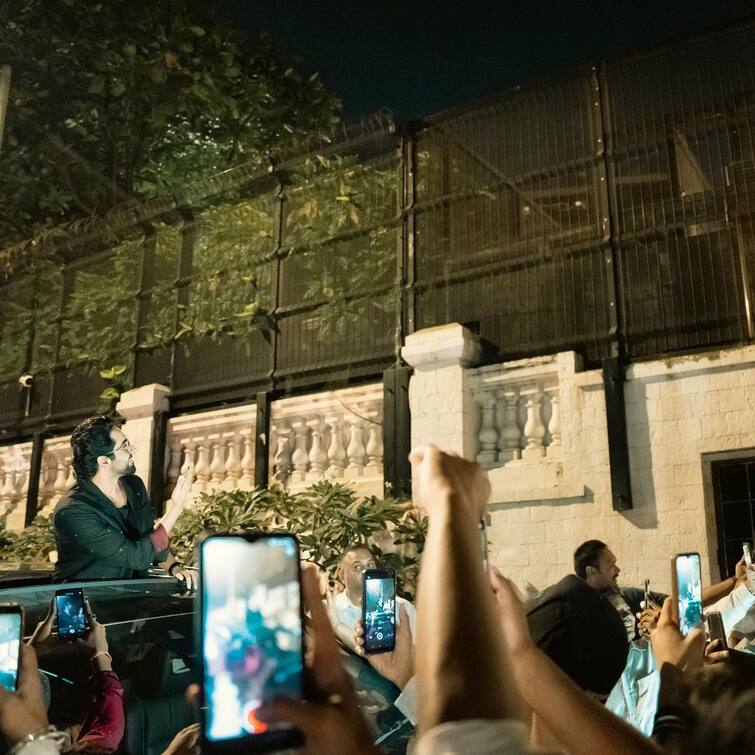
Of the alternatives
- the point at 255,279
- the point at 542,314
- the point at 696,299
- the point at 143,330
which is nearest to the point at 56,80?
the point at 255,279

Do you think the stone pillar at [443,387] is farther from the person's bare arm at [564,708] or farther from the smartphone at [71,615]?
the person's bare arm at [564,708]

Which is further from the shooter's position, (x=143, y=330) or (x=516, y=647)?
(x=143, y=330)

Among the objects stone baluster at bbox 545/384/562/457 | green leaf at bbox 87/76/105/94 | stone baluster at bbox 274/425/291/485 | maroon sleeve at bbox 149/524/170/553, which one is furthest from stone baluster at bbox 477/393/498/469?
green leaf at bbox 87/76/105/94

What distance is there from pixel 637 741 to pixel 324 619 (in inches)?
19.5

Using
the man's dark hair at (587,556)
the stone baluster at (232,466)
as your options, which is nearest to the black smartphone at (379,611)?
the man's dark hair at (587,556)

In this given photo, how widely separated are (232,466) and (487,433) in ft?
10.3

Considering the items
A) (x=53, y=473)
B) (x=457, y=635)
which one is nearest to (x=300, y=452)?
(x=53, y=473)

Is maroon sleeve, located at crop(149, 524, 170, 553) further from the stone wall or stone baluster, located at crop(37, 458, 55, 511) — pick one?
stone baluster, located at crop(37, 458, 55, 511)

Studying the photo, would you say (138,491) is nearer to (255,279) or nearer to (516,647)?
(516,647)

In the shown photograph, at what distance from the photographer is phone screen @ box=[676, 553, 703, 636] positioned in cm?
Answer: 246

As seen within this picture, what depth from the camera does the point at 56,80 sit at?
20.1 feet

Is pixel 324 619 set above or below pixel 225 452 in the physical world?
below

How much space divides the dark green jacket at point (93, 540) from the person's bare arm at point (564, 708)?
1.98 meters

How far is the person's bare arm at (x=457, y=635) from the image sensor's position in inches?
28.0
